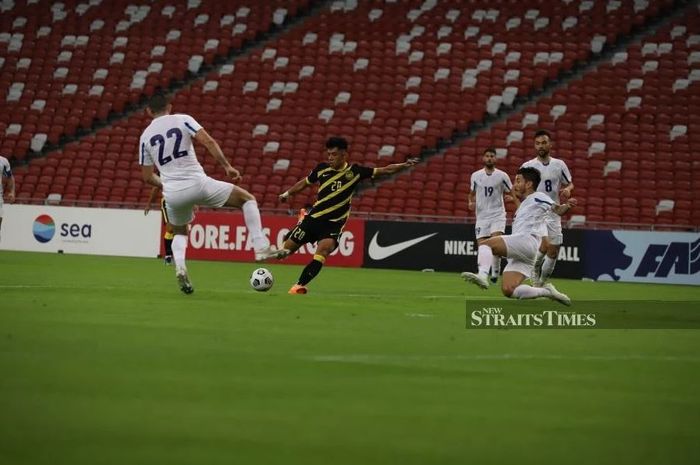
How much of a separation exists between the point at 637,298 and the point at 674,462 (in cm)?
1459

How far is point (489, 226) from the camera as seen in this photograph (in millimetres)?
22234

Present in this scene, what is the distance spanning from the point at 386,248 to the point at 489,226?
609 centimetres

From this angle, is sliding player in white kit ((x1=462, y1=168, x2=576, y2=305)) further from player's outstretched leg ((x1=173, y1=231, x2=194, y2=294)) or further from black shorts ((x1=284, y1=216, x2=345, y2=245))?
player's outstretched leg ((x1=173, y1=231, x2=194, y2=294))

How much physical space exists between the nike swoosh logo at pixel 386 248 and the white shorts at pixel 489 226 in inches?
210

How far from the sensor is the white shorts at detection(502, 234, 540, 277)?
14.6 metres

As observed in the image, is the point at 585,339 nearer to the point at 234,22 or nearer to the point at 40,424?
the point at 40,424

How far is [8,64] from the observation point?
40062mm

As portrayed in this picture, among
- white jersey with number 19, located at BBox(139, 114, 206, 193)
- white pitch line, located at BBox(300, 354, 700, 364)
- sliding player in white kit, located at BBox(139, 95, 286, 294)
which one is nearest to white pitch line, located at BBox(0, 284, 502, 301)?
sliding player in white kit, located at BBox(139, 95, 286, 294)

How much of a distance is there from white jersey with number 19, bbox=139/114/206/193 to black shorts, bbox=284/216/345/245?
2.44 metres

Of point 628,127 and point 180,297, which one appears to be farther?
point 628,127

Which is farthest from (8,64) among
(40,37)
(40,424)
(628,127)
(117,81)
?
(40,424)

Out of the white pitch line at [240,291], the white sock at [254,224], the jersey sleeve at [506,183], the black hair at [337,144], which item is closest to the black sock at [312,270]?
the white pitch line at [240,291]

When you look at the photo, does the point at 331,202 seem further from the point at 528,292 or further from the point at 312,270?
the point at 528,292

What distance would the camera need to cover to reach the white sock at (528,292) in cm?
1383
